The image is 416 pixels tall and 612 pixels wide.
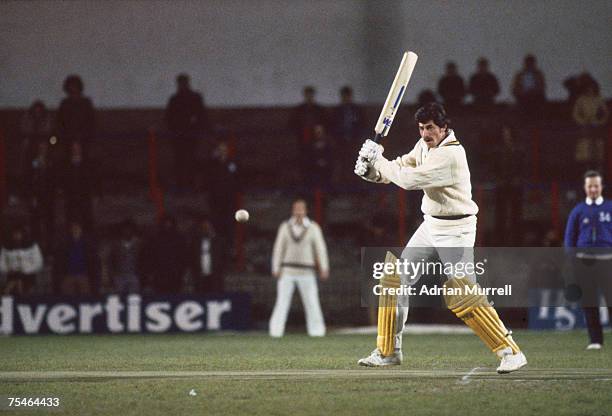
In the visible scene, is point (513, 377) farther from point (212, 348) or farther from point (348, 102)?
point (348, 102)

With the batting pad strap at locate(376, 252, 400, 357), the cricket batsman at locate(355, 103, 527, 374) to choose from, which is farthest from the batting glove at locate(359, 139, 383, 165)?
the batting pad strap at locate(376, 252, 400, 357)

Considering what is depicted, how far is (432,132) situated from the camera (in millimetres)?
10852

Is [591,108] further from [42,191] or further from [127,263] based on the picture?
[42,191]

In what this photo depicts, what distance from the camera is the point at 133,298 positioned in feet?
61.5

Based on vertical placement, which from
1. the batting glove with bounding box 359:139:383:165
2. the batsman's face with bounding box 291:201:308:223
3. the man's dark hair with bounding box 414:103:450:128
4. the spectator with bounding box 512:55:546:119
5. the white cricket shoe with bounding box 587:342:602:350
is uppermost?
the spectator with bounding box 512:55:546:119

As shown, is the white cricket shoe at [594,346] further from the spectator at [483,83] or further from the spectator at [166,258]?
the spectator at [483,83]

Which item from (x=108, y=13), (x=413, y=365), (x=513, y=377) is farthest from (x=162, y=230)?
(x=513, y=377)

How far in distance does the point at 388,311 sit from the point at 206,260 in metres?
8.72

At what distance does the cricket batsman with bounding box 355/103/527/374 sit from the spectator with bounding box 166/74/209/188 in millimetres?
10189

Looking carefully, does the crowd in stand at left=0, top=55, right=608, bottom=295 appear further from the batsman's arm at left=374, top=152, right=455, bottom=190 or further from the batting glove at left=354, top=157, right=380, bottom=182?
the batsman's arm at left=374, top=152, right=455, bottom=190

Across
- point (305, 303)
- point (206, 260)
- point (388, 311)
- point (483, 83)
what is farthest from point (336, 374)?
point (483, 83)

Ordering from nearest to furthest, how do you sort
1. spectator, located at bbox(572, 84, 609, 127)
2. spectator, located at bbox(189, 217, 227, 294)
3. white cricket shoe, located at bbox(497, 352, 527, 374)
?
1. white cricket shoe, located at bbox(497, 352, 527, 374)
2. spectator, located at bbox(189, 217, 227, 294)
3. spectator, located at bbox(572, 84, 609, 127)

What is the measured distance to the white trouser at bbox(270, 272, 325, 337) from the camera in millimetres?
18062

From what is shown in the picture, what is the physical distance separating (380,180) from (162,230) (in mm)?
8860
